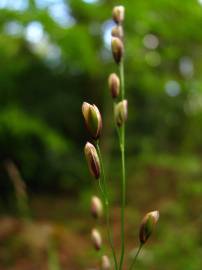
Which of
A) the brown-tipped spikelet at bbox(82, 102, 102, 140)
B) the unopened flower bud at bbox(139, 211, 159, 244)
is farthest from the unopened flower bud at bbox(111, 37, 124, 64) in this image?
the unopened flower bud at bbox(139, 211, 159, 244)

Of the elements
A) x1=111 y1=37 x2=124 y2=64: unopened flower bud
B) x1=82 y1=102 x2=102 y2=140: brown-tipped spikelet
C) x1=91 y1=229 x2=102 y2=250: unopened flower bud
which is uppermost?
x1=111 y1=37 x2=124 y2=64: unopened flower bud

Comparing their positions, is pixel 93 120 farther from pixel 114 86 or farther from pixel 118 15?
pixel 118 15

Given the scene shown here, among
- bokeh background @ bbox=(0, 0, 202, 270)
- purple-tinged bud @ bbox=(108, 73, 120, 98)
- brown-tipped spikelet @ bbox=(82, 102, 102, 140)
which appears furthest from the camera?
bokeh background @ bbox=(0, 0, 202, 270)

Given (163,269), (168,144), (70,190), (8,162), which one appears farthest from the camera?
(168,144)

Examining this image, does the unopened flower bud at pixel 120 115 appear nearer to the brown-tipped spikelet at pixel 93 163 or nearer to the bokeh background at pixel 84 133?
the brown-tipped spikelet at pixel 93 163

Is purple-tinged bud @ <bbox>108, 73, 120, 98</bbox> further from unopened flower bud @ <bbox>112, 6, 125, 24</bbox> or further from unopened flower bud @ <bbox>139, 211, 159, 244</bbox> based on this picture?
unopened flower bud @ <bbox>139, 211, 159, 244</bbox>

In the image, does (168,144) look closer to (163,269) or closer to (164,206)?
(164,206)

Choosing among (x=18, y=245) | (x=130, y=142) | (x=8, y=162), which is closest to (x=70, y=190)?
(x=130, y=142)

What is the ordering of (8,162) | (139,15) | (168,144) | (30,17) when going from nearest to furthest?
(30,17) < (139,15) < (8,162) < (168,144)

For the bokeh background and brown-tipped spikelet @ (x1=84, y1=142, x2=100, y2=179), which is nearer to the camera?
brown-tipped spikelet @ (x1=84, y1=142, x2=100, y2=179)
